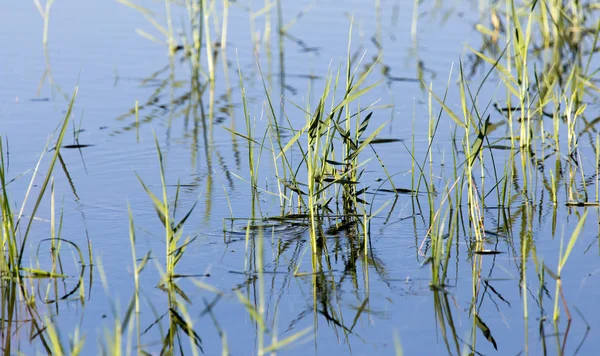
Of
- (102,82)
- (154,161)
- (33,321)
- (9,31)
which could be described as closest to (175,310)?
(33,321)

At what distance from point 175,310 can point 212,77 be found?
3.56 metres

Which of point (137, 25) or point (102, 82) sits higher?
point (137, 25)

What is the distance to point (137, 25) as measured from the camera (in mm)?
7418

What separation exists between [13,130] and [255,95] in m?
1.65

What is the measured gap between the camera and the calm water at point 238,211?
264cm

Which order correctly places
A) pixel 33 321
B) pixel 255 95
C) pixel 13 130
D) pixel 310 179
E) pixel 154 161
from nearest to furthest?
pixel 33 321 < pixel 310 179 < pixel 154 161 < pixel 13 130 < pixel 255 95

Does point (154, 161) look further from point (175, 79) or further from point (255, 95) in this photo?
point (175, 79)

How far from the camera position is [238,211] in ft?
12.0

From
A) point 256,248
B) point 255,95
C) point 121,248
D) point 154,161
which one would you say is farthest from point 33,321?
point 255,95

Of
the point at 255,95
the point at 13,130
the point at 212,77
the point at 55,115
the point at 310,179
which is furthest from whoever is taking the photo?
the point at 212,77

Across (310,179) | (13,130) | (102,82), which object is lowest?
(310,179)

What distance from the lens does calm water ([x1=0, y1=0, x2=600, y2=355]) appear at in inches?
104

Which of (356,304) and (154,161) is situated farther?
(154,161)

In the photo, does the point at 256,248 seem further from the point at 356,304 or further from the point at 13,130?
the point at 13,130
